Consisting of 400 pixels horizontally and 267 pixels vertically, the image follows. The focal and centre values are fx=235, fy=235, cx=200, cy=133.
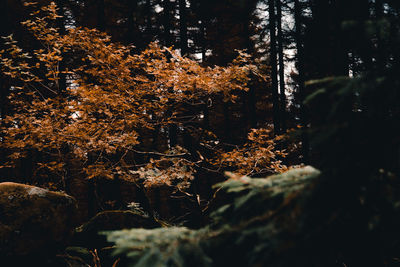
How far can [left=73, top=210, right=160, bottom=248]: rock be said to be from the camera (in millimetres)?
5873

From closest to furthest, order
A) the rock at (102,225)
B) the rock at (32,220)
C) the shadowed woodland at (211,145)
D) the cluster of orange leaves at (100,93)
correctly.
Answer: the shadowed woodland at (211,145) < the rock at (32,220) < the cluster of orange leaves at (100,93) < the rock at (102,225)

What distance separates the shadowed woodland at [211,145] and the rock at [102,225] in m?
0.03

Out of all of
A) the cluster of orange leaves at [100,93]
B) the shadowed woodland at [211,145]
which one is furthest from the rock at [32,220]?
the cluster of orange leaves at [100,93]

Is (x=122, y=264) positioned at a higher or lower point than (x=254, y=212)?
lower

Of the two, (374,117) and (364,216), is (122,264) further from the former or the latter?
(374,117)

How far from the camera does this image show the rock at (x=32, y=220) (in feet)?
14.4

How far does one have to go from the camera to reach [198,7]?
13.0 m

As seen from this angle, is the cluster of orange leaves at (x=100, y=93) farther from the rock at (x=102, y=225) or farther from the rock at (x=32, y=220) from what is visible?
the rock at (x=102, y=225)

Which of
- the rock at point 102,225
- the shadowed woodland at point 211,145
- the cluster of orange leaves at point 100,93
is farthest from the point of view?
the rock at point 102,225

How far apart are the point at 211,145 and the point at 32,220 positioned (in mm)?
4072

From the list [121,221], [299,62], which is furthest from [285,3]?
[121,221]

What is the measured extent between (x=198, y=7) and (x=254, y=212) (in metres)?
13.4

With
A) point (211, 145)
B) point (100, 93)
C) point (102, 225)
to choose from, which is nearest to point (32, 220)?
point (102, 225)

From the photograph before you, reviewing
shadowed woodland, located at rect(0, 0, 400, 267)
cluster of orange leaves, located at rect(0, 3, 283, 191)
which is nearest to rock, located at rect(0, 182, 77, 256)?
shadowed woodland, located at rect(0, 0, 400, 267)
